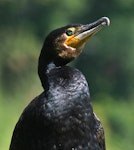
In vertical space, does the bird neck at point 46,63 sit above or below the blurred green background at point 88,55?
below

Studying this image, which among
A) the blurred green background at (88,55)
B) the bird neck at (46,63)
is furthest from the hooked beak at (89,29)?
the blurred green background at (88,55)

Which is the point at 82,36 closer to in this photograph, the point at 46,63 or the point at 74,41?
the point at 74,41

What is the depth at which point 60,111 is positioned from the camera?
16.6ft

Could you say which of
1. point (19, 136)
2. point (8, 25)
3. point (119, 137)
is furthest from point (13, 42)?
point (19, 136)

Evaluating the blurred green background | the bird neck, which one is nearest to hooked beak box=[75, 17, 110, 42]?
the bird neck

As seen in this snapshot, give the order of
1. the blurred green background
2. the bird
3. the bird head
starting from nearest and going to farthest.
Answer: the bird → the bird head → the blurred green background

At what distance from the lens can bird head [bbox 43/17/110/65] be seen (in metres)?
5.22

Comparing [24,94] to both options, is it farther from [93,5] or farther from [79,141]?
[79,141]

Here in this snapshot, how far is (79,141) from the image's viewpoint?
5.08 m

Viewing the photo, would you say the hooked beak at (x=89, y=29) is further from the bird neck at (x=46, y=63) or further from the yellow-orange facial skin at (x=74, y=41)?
the bird neck at (x=46, y=63)

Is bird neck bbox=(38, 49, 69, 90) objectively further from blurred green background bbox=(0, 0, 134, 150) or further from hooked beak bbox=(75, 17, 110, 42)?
blurred green background bbox=(0, 0, 134, 150)

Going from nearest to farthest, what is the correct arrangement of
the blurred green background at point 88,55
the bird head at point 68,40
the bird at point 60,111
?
the bird at point 60,111 < the bird head at point 68,40 < the blurred green background at point 88,55

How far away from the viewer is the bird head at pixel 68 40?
17.1ft

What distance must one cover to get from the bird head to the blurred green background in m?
8.75
